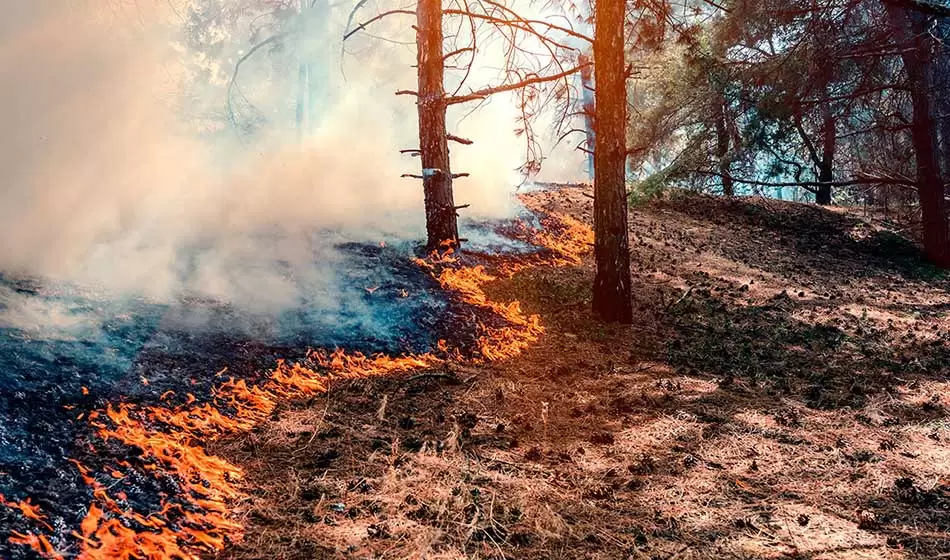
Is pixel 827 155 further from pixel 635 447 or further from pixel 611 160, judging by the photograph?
pixel 635 447

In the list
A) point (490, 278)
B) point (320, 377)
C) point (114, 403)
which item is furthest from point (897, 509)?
point (490, 278)

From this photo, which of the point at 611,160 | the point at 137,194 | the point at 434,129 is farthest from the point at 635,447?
the point at 137,194

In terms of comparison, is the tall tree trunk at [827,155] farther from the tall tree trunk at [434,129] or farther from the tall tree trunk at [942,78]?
the tall tree trunk at [434,129]

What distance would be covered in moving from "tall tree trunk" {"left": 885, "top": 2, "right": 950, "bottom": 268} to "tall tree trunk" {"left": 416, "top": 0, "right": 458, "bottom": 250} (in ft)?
29.3

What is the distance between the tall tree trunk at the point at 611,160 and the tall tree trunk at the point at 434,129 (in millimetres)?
2147

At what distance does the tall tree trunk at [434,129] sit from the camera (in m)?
8.62

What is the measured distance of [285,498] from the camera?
3.71 metres

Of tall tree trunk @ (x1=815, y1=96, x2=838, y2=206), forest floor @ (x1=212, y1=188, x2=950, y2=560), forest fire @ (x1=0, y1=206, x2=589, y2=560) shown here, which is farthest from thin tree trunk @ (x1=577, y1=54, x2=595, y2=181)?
tall tree trunk @ (x1=815, y1=96, x2=838, y2=206)

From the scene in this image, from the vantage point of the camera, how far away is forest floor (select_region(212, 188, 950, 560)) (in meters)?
3.34

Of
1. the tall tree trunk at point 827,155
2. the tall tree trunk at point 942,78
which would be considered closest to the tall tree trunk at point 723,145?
the tall tree trunk at point 827,155

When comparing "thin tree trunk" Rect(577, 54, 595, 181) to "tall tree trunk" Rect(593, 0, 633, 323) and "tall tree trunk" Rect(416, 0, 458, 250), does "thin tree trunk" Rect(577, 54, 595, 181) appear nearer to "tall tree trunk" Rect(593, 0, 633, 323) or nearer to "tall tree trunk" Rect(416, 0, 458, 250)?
"tall tree trunk" Rect(593, 0, 633, 323)

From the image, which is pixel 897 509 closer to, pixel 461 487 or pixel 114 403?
pixel 461 487

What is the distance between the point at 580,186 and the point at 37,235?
43.6 feet

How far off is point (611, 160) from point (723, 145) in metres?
9.77
